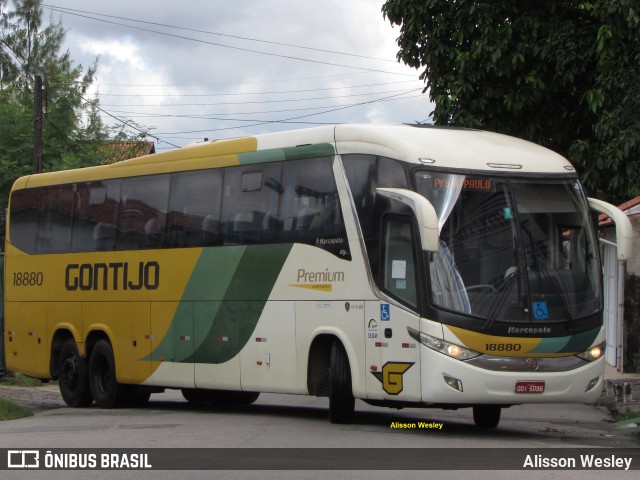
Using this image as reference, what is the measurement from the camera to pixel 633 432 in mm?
13977

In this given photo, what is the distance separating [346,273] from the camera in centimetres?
1357

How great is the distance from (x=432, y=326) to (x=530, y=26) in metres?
9.38

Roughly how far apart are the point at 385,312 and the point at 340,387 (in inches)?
49.9

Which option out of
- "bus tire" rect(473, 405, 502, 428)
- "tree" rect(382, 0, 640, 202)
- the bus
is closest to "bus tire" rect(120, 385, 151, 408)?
the bus

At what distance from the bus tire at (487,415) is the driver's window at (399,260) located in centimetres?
219

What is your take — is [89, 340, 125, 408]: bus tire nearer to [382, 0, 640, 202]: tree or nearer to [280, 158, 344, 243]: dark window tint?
[280, 158, 344, 243]: dark window tint

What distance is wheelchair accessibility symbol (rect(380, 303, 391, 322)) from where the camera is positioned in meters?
12.9

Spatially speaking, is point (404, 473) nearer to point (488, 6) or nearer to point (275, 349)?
point (275, 349)

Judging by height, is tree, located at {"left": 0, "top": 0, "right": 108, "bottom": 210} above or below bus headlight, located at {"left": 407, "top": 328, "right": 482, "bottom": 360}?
above

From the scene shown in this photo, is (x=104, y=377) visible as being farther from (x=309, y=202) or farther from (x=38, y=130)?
(x=38, y=130)

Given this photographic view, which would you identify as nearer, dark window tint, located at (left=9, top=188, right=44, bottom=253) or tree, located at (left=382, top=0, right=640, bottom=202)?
tree, located at (left=382, top=0, right=640, bottom=202)

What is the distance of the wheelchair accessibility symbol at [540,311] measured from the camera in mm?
12416

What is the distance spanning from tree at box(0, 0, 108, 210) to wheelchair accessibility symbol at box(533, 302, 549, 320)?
31.9 m

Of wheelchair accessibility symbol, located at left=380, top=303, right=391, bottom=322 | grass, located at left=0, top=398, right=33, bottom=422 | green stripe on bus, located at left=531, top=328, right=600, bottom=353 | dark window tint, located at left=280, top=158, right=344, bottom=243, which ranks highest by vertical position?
dark window tint, located at left=280, top=158, right=344, bottom=243
